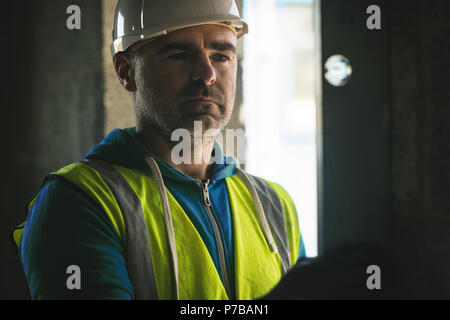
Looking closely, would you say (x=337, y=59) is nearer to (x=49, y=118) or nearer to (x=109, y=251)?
(x=109, y=251)

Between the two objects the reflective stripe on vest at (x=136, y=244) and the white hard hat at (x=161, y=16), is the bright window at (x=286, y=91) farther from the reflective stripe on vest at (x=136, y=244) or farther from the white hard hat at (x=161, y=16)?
the reflective stripe on vest at (x=136, y=244)

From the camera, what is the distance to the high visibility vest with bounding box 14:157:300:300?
611 millimetres

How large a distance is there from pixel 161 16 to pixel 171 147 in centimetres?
22

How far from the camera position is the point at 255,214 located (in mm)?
747

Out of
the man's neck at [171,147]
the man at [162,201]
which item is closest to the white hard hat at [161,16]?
the man at [162,201]

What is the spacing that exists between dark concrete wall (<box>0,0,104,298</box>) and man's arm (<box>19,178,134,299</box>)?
222 mm

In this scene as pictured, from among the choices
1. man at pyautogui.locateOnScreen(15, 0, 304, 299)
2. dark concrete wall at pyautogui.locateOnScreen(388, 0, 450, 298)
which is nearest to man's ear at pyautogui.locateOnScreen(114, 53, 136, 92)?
man at pyautogui.locateOnScreen(15, 0, 304, 299)

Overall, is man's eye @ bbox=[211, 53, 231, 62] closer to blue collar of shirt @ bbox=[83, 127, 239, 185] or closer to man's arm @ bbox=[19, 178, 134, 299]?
blue collar of shirt @ bbox=[83, 127, 239, 185]

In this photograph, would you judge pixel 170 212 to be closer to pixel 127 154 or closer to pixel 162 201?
pixel 162 201

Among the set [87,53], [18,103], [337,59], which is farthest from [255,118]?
[18,103]

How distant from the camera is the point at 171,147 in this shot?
0.71m

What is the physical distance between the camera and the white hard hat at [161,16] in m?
0.64

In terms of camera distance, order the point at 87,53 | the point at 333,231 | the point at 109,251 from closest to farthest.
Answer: the point at 109,251 → the point at 333,231 → the point at 87,53

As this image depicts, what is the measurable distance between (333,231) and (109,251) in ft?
1.20
